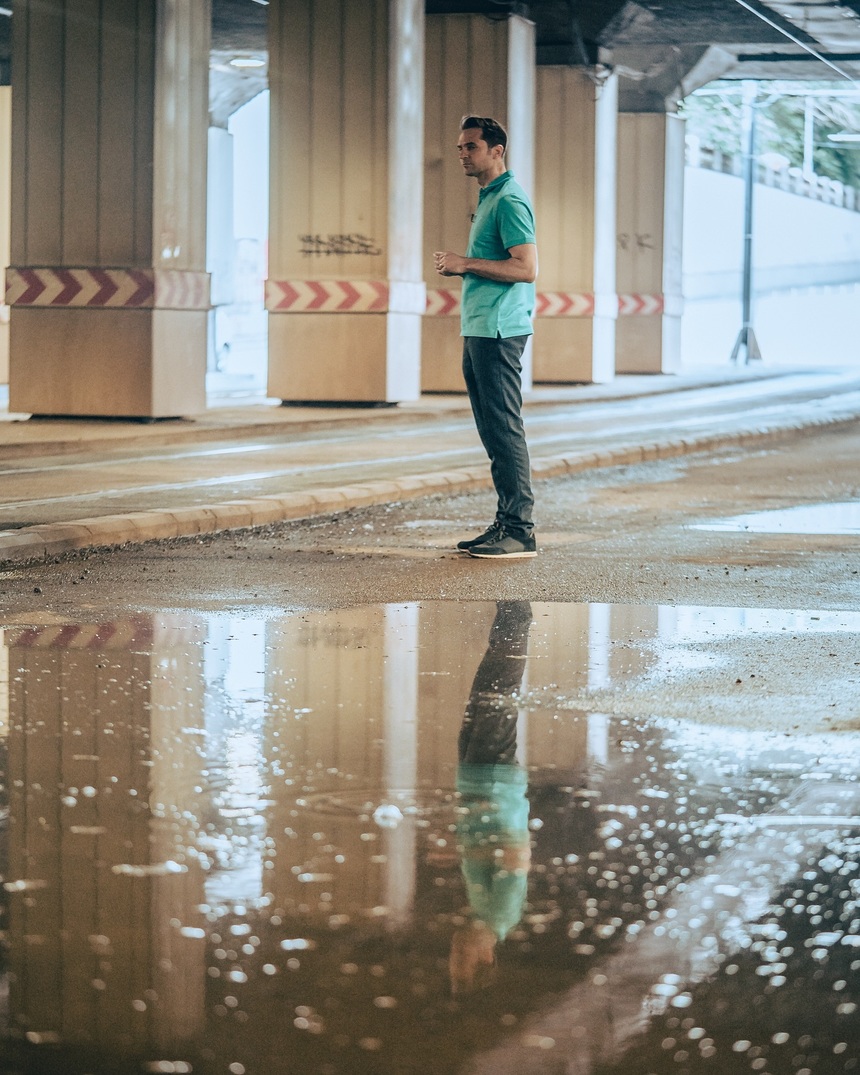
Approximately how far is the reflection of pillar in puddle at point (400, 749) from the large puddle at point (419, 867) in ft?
0.04

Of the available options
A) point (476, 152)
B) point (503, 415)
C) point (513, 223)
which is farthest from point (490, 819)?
point (476, 152)

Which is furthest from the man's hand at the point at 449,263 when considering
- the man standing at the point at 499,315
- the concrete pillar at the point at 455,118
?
the concrete pillar at the point at 455,118

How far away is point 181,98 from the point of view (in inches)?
711

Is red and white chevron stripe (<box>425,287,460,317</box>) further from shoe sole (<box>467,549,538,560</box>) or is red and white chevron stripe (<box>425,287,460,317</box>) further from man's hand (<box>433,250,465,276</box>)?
man's hand (<box>433,250,465,276</box>)

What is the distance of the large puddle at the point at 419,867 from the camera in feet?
8.90

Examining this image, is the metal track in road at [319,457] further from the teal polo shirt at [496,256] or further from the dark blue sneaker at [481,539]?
the teal polo shirt at [496,256]

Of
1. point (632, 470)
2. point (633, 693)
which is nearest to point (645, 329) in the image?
point (632, 470)

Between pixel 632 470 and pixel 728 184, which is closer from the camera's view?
pixel 632 470

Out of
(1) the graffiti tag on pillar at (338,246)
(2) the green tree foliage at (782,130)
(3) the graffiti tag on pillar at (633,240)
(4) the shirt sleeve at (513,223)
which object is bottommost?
(4) the shirt sleeve at (513,223)

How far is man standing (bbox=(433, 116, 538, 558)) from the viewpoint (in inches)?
327

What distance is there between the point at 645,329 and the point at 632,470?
21389 mm

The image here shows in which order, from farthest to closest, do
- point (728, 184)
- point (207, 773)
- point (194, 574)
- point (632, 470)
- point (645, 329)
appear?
point (728, 184), point (645, 329), point (632, 470), point (194, 574), point (207, 773)

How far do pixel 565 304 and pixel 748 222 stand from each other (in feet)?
43.0

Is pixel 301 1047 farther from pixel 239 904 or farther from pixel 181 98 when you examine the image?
pixel 181 98
